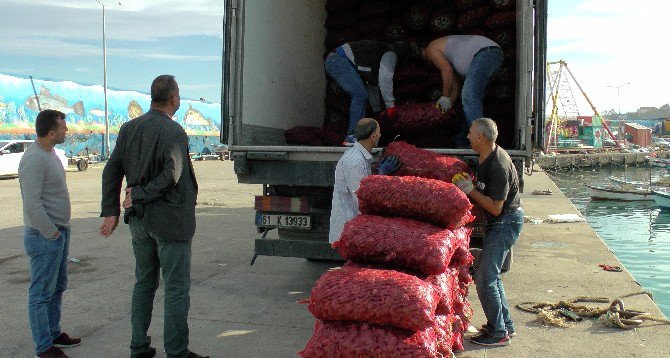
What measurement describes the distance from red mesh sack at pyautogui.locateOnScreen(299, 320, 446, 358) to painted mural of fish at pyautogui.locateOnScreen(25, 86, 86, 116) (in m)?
38.6

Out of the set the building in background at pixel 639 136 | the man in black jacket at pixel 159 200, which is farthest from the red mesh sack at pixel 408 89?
the building in background at pixel 639 136

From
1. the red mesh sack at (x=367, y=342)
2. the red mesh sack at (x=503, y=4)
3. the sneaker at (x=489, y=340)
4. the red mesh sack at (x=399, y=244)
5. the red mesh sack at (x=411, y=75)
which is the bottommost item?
the sneaker at (x=489, y=340)

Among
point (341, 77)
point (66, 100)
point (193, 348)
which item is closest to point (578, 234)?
point (341, 77)

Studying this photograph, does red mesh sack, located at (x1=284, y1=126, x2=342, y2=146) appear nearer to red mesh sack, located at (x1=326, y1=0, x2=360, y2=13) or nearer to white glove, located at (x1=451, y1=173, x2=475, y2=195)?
red mesh sack, located at (x1=326, y1=0, x2=360, y2=13)

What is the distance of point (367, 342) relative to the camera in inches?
146

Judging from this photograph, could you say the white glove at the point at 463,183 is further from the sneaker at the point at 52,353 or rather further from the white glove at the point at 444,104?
the sneaker at the point at 52,353

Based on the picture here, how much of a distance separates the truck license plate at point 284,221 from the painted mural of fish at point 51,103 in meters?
35.6

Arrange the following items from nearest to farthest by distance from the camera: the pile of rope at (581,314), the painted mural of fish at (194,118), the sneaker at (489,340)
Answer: the sneaker at (489,340) → the pile of rope at (581,314) → the painted mural of fish at (194,118)

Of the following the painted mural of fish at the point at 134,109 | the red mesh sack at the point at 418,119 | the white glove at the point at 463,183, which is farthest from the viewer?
the painted mural of fish at the point at 134,109

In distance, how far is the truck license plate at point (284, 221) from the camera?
6.53 m

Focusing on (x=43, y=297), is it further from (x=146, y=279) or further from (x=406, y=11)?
(x=406, y=11)

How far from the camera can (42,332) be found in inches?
190

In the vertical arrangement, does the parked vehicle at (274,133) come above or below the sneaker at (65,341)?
above

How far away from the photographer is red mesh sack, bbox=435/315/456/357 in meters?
4.17
